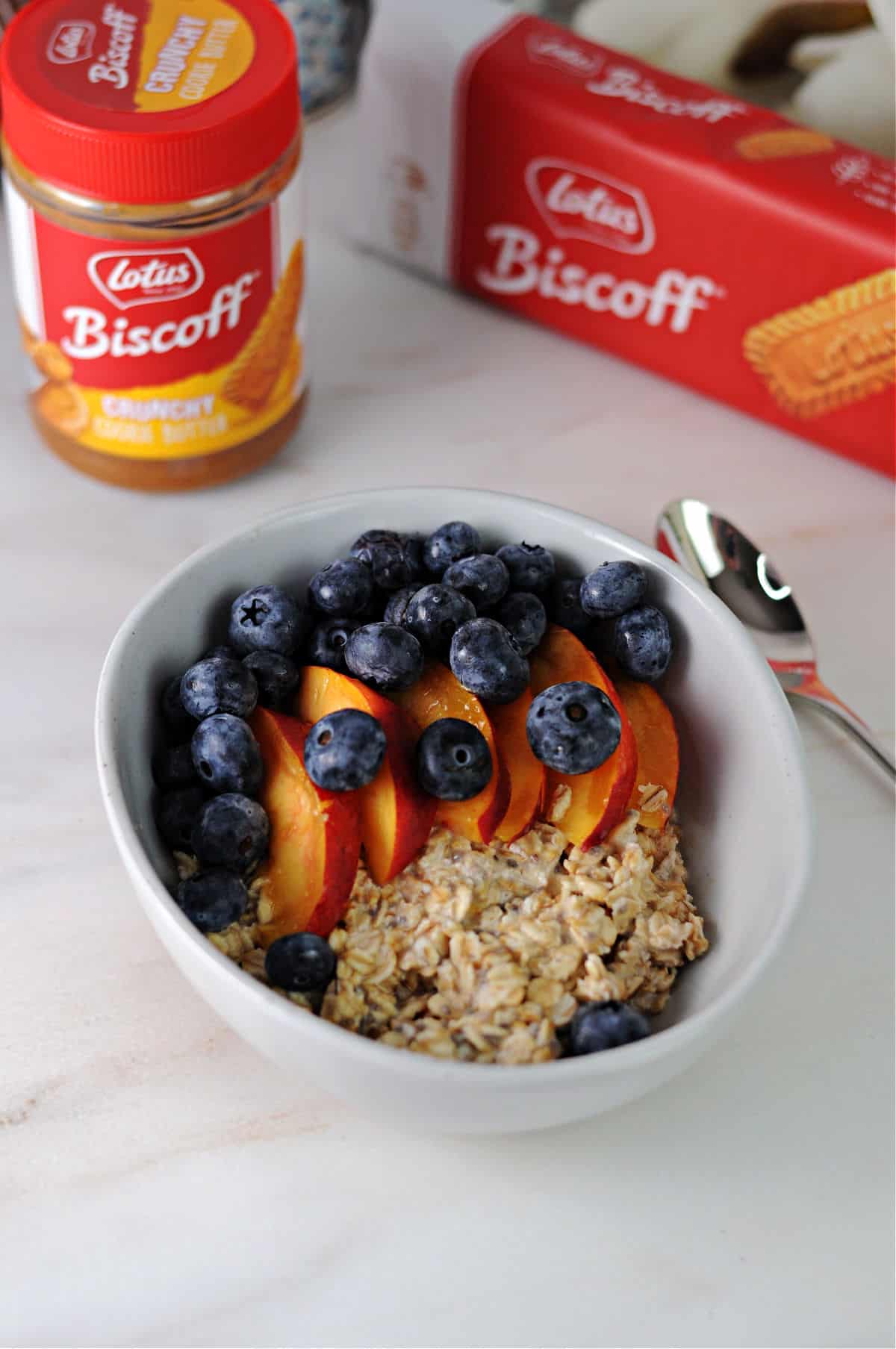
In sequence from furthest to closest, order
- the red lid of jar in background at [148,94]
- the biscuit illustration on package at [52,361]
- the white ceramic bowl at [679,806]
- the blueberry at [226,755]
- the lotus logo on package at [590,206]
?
the lotus logo on package at [590,206] → the biscuit illustration on package at [52,361] → the red lid of jar in background at [148,94] → the blueberry at [226,755] → the white ceramic bowl at [679,806]

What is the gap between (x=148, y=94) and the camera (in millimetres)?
757

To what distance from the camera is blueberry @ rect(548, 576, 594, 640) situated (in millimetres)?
716

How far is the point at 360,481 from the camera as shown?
0.98 m

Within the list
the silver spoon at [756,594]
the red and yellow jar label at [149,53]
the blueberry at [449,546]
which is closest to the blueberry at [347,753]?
the blueberry at [449,546]

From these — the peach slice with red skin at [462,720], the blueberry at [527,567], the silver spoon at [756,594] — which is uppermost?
the blueberry at [527,567]

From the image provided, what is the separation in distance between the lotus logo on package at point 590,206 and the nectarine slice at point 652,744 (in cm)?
43

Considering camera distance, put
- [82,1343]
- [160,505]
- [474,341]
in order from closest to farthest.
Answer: [82,1343], [160,505], [474,341]

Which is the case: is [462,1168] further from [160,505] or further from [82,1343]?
[160,505]

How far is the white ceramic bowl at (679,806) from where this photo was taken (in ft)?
1.73

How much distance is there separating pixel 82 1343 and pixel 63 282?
0.59m

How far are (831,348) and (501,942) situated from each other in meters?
0.55

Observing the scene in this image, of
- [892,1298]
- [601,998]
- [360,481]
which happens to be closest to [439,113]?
[360,481]

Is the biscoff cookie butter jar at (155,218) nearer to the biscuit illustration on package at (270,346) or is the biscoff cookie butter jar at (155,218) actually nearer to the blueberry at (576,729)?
the biscuit illustration on package at (270,346)

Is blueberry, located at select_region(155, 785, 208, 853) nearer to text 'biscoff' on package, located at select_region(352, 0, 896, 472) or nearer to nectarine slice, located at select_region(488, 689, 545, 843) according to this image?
nectarine slice, located at select_region(488, 689, 545, 843)
